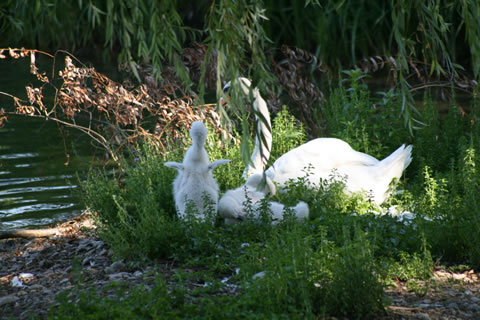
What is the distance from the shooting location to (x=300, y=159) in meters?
6.84

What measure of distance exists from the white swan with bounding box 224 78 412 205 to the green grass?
0.62 feet

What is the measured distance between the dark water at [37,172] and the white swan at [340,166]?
2.04 metres

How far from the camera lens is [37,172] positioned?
374 inches

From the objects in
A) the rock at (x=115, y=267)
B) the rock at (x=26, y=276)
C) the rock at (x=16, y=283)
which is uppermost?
the rock at (x=115, y=267)

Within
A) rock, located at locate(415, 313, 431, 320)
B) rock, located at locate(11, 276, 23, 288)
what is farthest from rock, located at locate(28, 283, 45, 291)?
rock, located at locate(415, 313, 431, 320)

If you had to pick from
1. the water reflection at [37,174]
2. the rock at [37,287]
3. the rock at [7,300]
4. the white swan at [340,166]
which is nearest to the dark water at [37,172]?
the water reflection at [37,174]

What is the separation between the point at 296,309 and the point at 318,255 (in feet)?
2.08

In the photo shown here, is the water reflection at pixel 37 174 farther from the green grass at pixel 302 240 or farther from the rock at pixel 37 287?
the rock at pixel 37 287

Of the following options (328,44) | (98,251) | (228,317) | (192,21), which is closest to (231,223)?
(98,251)

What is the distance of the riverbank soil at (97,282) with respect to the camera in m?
4.21

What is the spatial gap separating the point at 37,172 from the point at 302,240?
6.03 meters

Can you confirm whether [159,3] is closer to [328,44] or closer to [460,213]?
[460,213]

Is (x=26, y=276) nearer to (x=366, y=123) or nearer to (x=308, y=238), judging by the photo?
(x=308, y=238)

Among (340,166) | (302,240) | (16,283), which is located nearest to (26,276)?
(16,283)
